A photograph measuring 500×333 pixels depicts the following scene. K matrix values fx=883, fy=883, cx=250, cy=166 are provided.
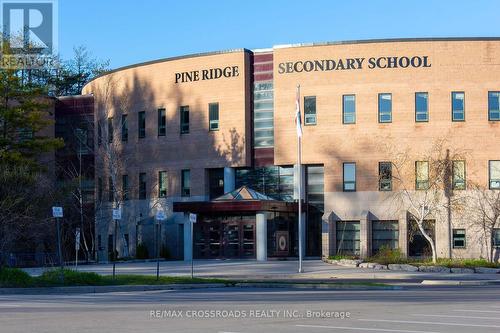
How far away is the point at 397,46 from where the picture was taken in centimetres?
5503

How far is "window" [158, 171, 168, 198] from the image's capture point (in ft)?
201

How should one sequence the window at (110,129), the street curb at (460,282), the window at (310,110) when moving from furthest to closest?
the window at (110,129), the window at (310,110), the street curb at (460,282)

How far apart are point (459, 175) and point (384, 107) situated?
6.24 metres

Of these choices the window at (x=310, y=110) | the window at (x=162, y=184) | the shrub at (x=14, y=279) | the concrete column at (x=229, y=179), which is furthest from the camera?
the window at (x=162, y=184)

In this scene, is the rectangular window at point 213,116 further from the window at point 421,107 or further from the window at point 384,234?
the window at point 421,107

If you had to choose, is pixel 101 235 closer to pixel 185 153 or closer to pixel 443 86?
pixel 185 153

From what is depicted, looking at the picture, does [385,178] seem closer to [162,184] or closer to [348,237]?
[348,237]

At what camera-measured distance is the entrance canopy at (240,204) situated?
54150mm

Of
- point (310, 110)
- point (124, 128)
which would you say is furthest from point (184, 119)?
point (310, 110)

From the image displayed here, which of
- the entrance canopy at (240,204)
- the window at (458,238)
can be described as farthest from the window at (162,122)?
the window at (458,238)

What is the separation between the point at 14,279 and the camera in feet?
98.6

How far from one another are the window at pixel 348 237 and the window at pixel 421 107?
25.0 feet

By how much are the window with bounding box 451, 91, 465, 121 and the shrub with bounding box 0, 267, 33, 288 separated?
3186 cm

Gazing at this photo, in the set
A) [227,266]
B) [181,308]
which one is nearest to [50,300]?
[181,308]
